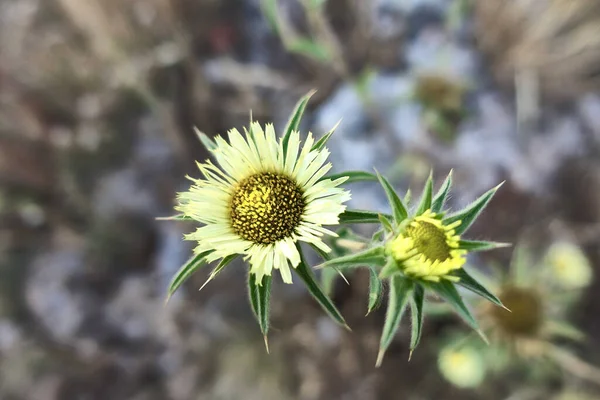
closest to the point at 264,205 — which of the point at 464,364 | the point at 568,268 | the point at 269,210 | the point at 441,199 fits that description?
the point at 269,210

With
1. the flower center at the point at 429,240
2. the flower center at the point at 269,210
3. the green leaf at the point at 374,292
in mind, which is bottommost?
the green leaf at the point at 374,292

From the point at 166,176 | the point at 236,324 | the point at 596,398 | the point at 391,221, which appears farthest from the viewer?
the point at 166,176

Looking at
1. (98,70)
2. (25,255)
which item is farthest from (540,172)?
(25,255)

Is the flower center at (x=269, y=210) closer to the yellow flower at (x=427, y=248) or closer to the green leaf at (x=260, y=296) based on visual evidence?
the green leaf at (x=260, y=296)

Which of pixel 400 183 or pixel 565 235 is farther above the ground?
pixel 400 183

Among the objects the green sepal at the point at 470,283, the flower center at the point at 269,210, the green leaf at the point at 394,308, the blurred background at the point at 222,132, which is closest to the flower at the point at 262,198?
the flower center at the point at 269,210

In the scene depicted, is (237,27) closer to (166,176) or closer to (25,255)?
(166,176)
